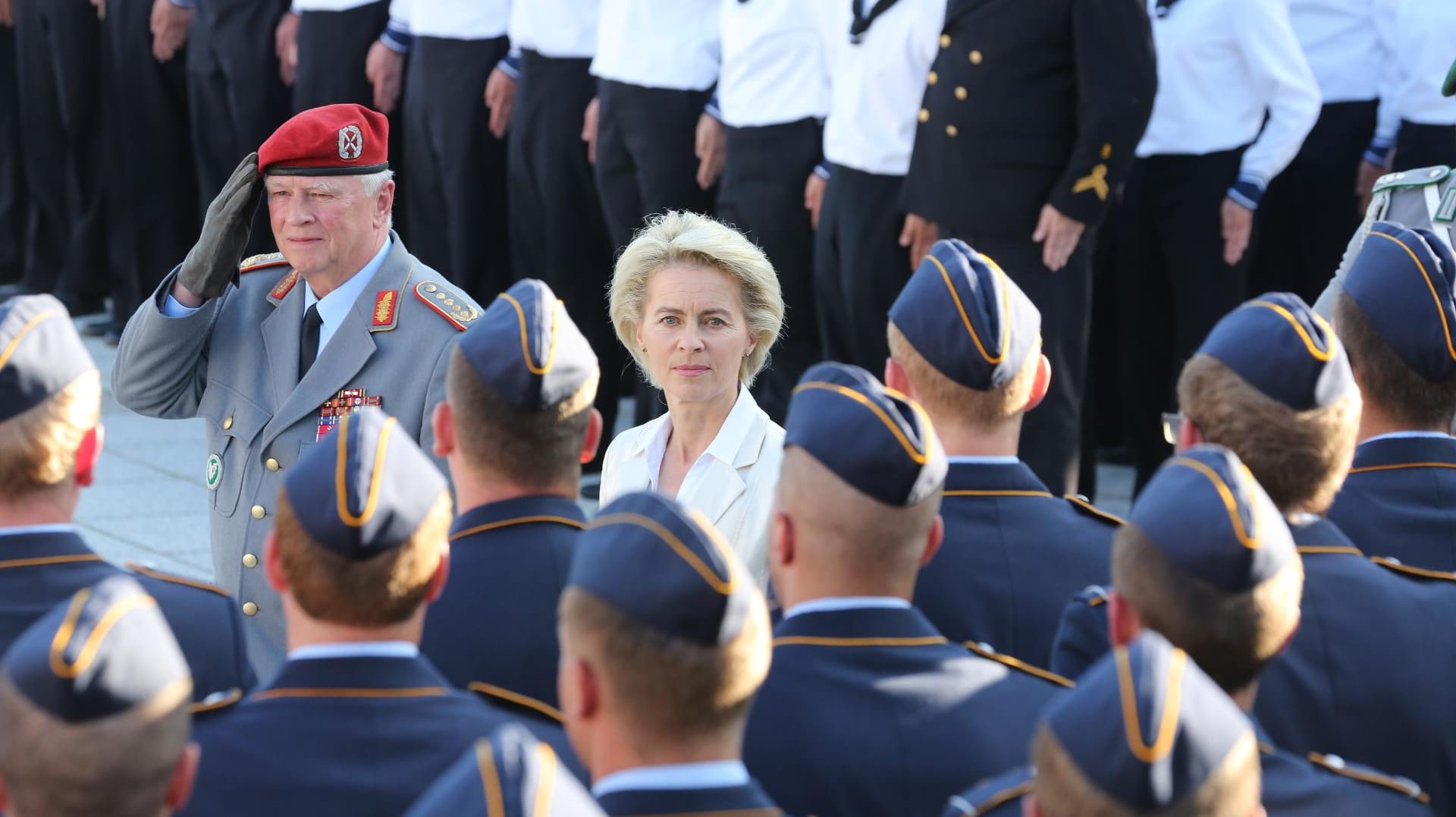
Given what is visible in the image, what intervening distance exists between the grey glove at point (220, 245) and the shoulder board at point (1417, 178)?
249cm

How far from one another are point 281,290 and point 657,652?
85.2 inches

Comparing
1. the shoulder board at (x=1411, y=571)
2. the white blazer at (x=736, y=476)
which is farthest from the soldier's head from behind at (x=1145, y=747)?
the white blazer at (x=736, y=476)

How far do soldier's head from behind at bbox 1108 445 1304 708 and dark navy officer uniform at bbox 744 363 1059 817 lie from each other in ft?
0.69

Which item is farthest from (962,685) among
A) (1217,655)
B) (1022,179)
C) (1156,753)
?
(1022,179)

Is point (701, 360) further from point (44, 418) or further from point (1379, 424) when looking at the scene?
point (44, 418)

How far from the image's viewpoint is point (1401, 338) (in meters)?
3.37

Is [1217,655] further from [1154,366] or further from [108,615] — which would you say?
[1154,366]

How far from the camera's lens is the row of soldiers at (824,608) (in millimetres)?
1922

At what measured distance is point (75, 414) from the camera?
9.42 feet

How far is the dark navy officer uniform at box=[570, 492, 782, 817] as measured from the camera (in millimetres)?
2074

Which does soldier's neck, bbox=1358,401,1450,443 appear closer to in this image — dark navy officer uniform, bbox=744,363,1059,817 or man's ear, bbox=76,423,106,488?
dark navy officer uniform, bbox=744,363,1059,817

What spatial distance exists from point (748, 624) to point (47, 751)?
72 centimetres

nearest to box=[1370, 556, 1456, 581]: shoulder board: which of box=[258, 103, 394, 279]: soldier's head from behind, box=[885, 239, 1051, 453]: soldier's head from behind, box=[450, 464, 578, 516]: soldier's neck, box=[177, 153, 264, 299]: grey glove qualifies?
box=[885, 239, 1051, 453]: soldier's head from behind

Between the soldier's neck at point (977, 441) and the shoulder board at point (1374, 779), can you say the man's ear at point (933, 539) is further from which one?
the shoulder board at point (1374, 779)
